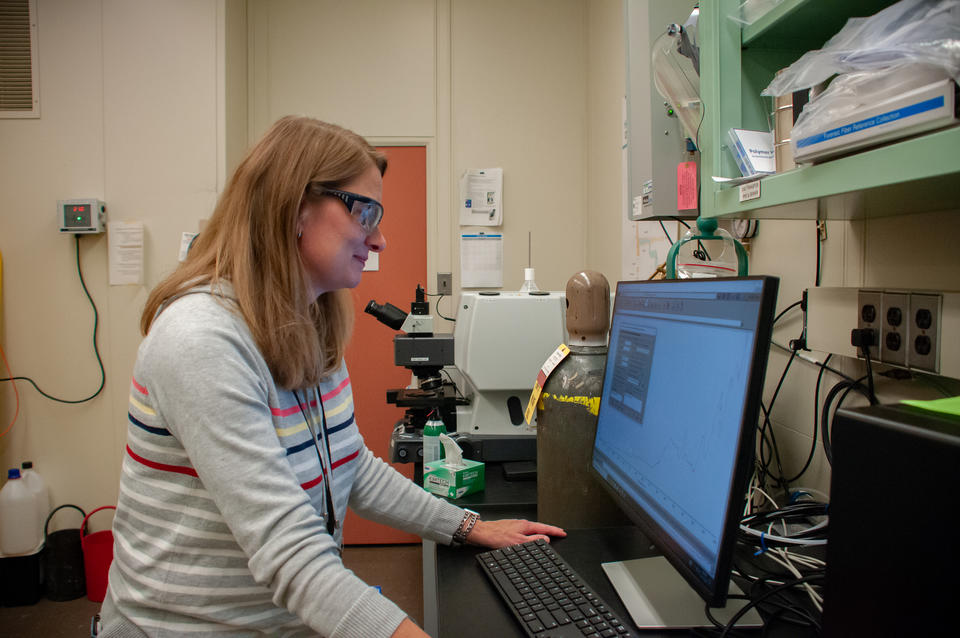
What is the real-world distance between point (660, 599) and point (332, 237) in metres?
0.74

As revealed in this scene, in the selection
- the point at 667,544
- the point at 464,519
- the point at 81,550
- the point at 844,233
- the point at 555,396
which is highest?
the point at 844,233

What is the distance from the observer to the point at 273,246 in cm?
91

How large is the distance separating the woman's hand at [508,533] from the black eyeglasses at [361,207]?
22.7 inches

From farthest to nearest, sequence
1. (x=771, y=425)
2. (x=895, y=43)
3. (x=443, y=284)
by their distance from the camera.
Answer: (x=443, y=284)
(x=771, y=425)
(x=895, y=43)

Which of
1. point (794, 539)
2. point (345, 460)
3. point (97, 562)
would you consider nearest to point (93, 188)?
point (97, 562)

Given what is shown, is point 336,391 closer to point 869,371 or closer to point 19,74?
point 869,371

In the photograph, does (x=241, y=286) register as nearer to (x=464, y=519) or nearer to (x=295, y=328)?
(x=295, y=328)

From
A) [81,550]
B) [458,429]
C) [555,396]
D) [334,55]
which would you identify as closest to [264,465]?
[555,396]

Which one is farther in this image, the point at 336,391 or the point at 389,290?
the point at 389,290

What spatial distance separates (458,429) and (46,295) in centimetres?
214

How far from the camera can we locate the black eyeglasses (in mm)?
960

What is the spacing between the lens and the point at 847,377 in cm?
107

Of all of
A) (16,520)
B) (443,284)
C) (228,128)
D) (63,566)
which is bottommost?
(63,566)

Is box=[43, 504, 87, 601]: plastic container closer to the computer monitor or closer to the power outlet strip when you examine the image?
the computer monitor
